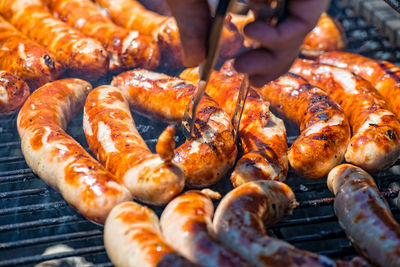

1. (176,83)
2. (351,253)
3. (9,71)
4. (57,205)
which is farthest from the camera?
(9,71)

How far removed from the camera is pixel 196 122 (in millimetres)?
2688

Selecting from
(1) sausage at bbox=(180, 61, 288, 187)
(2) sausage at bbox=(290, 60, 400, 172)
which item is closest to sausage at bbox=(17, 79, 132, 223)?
(1) sausage at bbox=(180, 61, 288, 187)

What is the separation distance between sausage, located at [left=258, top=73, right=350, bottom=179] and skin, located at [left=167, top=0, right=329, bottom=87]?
3.24 feet

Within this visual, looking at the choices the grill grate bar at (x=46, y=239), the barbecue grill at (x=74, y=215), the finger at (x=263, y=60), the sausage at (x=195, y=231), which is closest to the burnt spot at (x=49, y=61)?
the barbecue grill at (x=74, y=215)

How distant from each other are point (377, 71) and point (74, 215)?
2846mm

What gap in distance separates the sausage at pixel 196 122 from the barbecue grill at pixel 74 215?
0.82 ft

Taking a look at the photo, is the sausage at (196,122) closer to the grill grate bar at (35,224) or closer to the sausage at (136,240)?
the sausage at (136,240)

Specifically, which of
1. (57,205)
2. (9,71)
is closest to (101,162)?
(57,205)

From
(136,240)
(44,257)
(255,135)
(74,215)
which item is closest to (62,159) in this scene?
(74,215)

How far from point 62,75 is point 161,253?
2523 millimetres

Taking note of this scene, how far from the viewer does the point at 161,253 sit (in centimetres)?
183

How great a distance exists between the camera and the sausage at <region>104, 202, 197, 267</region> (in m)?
1.81

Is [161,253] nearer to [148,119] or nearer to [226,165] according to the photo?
[226,165]

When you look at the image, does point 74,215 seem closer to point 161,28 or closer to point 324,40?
point 161,28
